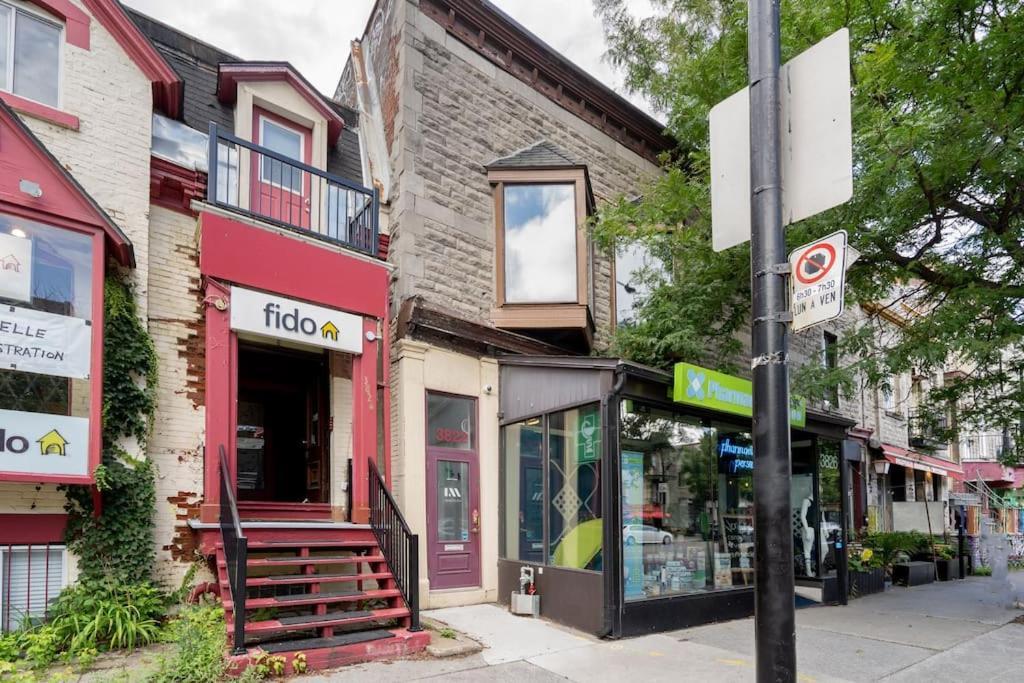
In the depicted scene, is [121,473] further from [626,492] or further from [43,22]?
[626,492]

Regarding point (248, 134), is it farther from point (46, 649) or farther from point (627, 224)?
point (46, 649)

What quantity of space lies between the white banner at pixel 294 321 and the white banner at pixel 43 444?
6.81 ft

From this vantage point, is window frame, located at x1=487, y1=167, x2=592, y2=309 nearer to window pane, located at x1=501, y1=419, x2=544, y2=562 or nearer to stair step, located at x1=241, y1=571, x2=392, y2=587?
window pane, located at x1=501, y1=419, x2=544, y2=562

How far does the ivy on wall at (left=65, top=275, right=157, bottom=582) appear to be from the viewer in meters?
6.80

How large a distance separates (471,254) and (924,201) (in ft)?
20.9

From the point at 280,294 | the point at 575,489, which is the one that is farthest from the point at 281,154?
the point at 575,489

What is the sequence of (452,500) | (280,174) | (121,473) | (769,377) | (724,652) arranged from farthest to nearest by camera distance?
(452,500)
(280,174)
(724,652)
(121,473)
(769,377)

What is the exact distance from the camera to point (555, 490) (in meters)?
9.52

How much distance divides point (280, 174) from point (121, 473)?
4.42m

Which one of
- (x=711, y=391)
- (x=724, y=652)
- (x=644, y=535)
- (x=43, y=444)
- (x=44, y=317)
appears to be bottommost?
(x=724, y=652)

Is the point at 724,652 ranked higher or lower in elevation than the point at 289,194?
lower

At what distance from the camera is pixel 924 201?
9148mm

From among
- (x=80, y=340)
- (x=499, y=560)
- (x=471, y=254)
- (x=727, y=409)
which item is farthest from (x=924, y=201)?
(x=80, y=340)

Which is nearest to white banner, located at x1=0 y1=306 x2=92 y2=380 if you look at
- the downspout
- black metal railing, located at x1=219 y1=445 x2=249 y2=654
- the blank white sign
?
black metal railing, located at x1=219 y1=445 x2=249 y2=654
